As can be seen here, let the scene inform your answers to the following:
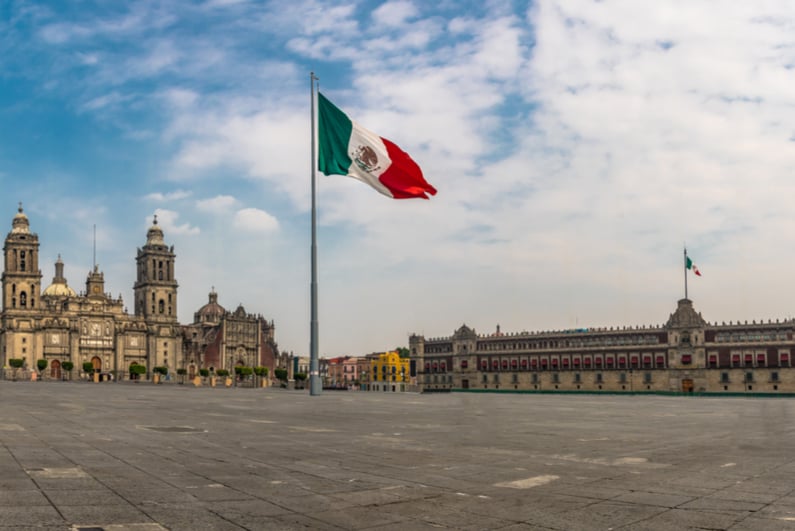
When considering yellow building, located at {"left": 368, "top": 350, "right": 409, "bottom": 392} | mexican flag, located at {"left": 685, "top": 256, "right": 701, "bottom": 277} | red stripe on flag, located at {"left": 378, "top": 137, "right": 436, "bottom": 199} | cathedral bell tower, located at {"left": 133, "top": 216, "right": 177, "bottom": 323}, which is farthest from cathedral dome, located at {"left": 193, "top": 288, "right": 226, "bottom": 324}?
red stripe on flag, located at {"left": 378, "top": 137, "right": 436, "bottom": 199}

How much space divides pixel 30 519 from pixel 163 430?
904 centimetres

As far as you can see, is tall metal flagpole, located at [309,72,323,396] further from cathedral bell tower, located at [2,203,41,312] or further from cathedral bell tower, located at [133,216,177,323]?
cathedral bell tower, located at [133,216,177,323]

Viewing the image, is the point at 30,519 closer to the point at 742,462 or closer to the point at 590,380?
the point at 742,462

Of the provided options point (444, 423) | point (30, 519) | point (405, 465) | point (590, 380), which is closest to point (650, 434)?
point (444, 423)

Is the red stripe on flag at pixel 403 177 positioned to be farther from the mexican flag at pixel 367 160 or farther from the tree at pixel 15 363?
the tree at pixel 15 363

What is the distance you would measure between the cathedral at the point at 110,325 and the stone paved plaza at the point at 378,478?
410ft

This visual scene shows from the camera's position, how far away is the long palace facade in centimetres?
12144

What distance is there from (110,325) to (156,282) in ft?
44.5

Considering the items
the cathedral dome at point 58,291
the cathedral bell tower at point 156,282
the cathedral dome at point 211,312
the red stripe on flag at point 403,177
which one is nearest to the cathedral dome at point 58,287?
the cathedral dome at point 58,291

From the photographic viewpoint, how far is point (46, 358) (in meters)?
132

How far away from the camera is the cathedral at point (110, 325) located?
132 metres

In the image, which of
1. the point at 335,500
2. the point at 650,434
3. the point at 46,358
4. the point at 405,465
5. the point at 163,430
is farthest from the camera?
the point at 46,358

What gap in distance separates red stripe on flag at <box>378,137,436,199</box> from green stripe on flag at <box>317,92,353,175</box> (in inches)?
64.0

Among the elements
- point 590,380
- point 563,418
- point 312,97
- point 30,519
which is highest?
point 312,97
